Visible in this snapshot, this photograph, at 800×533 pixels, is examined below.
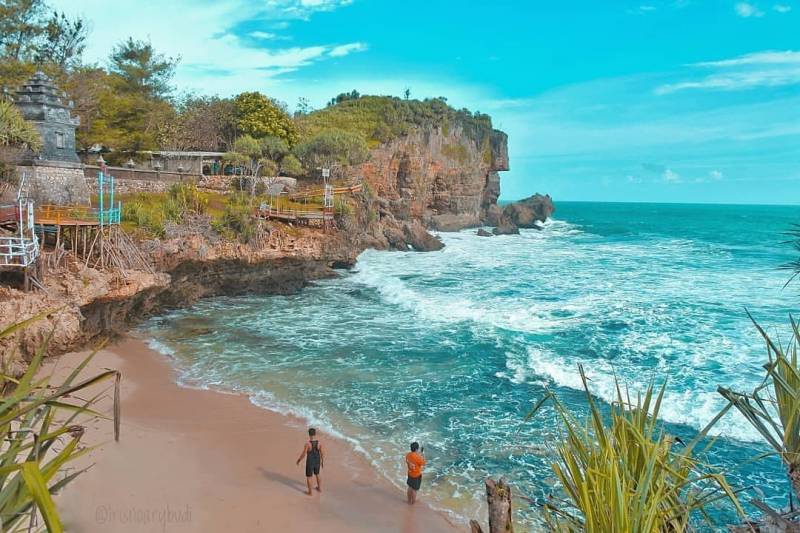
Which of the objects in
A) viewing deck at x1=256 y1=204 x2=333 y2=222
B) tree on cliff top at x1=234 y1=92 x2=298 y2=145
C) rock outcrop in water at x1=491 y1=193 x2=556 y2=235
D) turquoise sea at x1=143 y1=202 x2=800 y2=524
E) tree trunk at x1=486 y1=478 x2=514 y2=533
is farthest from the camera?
rock outcrop in water at x1=491 y1=193 x2=556 y2=235

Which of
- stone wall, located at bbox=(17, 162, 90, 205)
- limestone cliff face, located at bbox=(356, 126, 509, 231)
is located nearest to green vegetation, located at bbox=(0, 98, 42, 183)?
stone wall, located at bbox=(17, 162, 90, 205)

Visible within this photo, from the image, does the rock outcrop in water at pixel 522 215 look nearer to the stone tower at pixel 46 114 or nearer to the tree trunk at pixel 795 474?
the stone tower at pixel 46 114

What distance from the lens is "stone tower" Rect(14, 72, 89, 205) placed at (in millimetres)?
22312

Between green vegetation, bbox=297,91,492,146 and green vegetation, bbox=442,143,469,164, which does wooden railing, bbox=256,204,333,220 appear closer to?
green vegetation, bbox=297,91,492,146

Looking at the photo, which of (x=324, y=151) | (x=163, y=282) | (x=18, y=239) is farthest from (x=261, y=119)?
(x=18, y=239)

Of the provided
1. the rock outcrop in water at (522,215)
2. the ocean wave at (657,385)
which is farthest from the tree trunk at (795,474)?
the rock outcrop in water at (522,215)

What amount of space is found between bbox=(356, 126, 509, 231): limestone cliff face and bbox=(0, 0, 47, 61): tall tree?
24623 millimetres

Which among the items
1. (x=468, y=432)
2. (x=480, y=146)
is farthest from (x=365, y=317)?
(x=480, y=146)

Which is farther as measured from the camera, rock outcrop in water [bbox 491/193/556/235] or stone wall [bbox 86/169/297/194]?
rock outcrop in water [bbox 491/193/556/235]

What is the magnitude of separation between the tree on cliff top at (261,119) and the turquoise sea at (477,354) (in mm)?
15632

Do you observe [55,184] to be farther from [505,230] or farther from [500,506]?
[505,230]

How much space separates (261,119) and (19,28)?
55.2 ft

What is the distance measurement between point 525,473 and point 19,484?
9410 millimetres

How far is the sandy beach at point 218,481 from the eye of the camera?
29.0 feet
